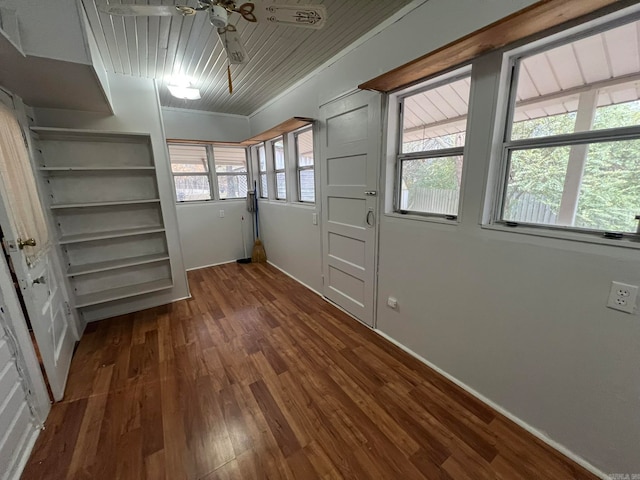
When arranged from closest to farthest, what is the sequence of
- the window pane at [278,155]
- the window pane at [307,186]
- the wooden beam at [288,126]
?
the wooden beam at [288,126] → the window pane at [307,186] → the window pane at [278,155]

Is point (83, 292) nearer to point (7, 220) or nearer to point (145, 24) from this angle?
point (7, 220)

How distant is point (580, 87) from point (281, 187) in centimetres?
348

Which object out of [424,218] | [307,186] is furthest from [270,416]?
[307,186]

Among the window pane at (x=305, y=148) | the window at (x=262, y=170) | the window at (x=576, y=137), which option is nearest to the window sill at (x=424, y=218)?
the window at (x=576, y=137)

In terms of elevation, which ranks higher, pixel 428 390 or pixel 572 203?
pixel 572 203

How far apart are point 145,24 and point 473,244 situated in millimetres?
2748

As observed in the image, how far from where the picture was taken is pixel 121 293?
2.75 m

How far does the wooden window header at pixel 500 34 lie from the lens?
1.02 m

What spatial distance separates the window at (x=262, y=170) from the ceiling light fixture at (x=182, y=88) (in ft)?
5.01

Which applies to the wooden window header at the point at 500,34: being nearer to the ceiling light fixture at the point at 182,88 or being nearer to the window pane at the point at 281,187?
the ceiling light fixture at the point at 182,88

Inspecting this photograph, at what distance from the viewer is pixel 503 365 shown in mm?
1562

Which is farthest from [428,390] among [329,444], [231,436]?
[231,436]

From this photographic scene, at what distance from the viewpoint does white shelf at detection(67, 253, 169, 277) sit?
2.54 m

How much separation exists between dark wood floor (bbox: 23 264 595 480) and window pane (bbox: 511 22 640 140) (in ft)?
5.58
